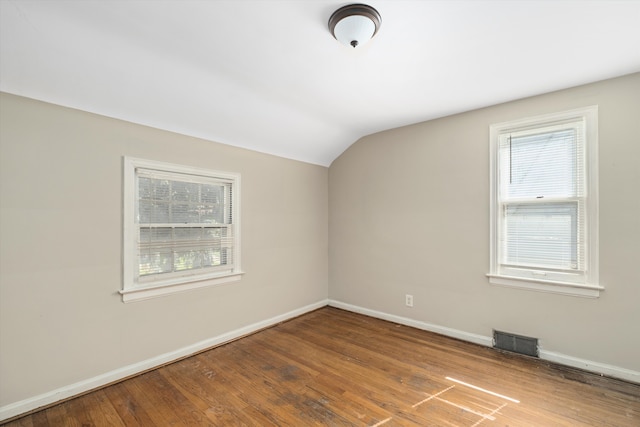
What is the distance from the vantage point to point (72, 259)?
83.3 inches

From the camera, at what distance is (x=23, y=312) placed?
6.32ft

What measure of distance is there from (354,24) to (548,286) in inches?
109

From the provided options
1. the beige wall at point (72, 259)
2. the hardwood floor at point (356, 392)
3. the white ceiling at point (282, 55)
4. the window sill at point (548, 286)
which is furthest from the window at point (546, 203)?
the beige wall at point (72, 259)

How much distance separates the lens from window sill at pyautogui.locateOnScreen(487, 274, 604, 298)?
239 cm

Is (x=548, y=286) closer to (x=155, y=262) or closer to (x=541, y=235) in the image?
(x=541, y=235)

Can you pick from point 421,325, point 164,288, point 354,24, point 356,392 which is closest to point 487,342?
point 421,325

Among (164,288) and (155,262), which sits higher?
(155,262)

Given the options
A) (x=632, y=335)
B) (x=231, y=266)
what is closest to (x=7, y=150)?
(x=231, y=266)

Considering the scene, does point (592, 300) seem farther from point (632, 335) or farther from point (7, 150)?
point (7, 150)

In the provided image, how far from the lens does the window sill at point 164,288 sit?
2.36m

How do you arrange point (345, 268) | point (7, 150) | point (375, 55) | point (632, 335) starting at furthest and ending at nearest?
point (345, 268) → point (632, 335) → point (375, 55) → point (7, 150)

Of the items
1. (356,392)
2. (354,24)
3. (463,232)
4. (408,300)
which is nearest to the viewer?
(354,24)

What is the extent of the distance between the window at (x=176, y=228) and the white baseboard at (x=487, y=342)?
6.03ft

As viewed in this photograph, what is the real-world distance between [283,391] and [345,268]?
6.99ft
